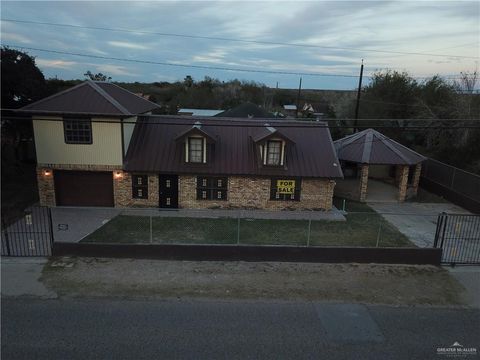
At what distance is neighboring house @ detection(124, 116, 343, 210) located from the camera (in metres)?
19.9

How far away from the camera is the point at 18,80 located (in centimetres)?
2317

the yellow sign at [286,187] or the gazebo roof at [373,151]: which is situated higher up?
the gazebo roof at [373,151]

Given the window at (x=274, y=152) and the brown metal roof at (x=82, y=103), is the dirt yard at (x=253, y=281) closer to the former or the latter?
the window at (x=274, y=152)

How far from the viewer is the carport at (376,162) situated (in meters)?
22.9

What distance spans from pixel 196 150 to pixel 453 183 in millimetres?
16325

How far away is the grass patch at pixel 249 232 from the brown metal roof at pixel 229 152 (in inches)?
112

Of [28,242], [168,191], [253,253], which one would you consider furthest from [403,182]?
[28,242]

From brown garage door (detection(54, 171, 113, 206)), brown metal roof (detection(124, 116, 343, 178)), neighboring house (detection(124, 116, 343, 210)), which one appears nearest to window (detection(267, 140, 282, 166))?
neighboring house (detection(124, 116, 343, 210))

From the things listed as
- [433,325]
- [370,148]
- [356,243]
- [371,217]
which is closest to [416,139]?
[370,148]

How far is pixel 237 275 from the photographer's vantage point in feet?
39.9

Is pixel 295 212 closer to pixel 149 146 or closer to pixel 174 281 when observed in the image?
pixel 149 146

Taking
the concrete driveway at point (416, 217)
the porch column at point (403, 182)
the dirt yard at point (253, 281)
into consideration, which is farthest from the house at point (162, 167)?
the dirt yard at point (253, 281)

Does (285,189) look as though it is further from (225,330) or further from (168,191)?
(225,330)

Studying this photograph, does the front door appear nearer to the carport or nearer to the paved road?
the paved road
